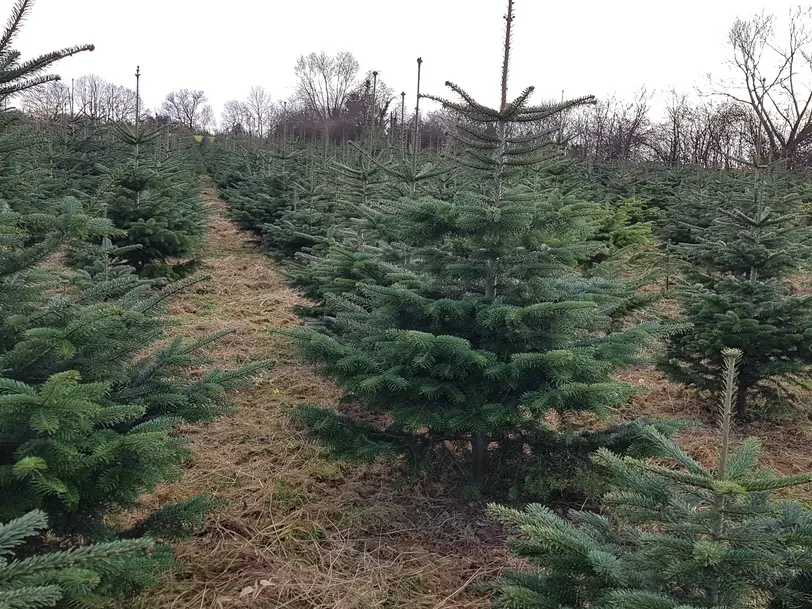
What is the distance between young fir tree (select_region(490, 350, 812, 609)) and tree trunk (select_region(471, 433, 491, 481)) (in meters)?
1.90

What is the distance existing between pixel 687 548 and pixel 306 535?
8.03ft

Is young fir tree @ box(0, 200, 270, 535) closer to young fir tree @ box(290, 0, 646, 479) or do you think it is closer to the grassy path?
the grassy path

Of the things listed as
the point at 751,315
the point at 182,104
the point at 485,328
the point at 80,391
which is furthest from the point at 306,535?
the point at 182,104

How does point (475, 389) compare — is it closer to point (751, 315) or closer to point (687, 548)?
point (687, 548)

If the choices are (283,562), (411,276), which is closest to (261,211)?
(411,276)

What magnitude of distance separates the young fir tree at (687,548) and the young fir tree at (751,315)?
142 inches

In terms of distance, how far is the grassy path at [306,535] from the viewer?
3043 millimetres

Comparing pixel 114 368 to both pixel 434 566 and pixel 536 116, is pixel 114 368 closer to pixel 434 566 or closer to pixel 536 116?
pixel 434 566

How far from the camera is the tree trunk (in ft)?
13.1

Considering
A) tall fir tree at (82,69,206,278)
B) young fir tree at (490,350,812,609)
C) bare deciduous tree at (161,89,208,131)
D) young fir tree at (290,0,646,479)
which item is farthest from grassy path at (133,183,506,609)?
bare deciduous tree at (161,89,208,131)

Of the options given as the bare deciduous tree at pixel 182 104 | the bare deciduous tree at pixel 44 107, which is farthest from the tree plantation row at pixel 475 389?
the bare deciduous tree at pixel 182 104

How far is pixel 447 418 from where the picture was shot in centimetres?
346

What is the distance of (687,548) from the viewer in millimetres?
1704

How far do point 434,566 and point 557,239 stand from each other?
2.13m
